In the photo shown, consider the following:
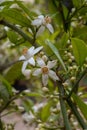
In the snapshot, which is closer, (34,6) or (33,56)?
(33,56)

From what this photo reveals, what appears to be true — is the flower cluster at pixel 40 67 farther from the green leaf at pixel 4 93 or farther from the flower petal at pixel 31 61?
the green leaf at pixel 4 93

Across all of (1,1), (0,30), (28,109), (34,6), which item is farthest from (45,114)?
(34,6)

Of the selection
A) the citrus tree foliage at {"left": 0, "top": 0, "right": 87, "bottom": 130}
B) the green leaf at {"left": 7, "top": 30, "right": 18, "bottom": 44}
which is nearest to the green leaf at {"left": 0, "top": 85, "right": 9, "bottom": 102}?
the citrus tree foliage at {"left": 0, "top": 0, "right": 87, "bottom": 130}

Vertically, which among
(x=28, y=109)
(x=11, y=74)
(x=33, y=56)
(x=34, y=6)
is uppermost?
(x=33, y=56)

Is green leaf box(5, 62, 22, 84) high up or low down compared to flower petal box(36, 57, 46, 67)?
down

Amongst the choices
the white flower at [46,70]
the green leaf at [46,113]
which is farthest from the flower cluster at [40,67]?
the green leaf at [46,113]

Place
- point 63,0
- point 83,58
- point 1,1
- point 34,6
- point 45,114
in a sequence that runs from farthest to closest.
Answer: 1. point 34,6
2. point 45,114
3. point 63,0
4. point 1,1
5. point 83,58

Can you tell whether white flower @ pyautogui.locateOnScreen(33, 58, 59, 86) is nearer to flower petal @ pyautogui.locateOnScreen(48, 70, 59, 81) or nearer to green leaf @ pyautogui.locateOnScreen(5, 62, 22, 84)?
flower petal @ pyautogui.locateOnScreen(48, 70, 59, 81)

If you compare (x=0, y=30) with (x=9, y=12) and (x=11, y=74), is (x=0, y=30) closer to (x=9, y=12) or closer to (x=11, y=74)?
(x=11, y=74)

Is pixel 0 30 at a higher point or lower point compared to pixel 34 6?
higher
